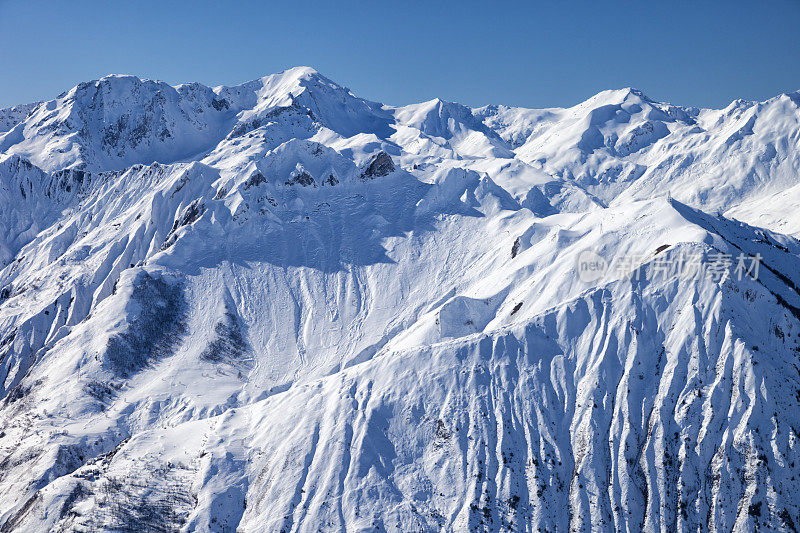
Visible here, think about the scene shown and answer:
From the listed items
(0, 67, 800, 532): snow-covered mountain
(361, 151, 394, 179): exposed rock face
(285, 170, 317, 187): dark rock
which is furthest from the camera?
(361, 151, 394, 179): exposed rock face

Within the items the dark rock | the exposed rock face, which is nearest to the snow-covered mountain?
the dark rock

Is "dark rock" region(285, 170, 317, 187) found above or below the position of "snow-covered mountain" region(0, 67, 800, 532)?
above

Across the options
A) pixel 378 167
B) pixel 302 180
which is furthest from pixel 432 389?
pixel 378 167

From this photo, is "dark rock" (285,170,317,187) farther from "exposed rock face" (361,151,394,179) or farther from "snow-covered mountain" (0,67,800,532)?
"snow-covered mountain" (0,67,800,532)

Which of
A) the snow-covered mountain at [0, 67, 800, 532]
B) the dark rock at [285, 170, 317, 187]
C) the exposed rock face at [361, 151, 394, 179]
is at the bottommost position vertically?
the snow-covered mountain at [0, 67, 800, 532]

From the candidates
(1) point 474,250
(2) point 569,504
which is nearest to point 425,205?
(1) point 474,250

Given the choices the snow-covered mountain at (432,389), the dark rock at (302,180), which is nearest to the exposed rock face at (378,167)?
the dark rock at (302,180)

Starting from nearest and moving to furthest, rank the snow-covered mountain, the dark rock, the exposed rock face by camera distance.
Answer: the snow-covered mountain
the dark rock
the exposed rock face

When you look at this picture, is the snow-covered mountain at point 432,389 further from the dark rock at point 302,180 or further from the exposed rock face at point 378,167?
the exposed rock face at point 378,167

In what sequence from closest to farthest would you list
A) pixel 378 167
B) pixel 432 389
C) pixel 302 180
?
1. pixel 432 389
2. pixel 302 180
3. pixel 378 167

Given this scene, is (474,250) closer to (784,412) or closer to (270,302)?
(270,302)

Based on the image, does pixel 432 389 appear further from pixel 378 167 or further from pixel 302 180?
pixel 378 167
